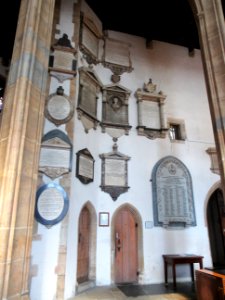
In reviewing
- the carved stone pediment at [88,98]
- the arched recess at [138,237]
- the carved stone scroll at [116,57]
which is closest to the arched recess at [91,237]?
the arched recess at [138,237]

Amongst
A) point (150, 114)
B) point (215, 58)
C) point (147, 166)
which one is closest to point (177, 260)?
point (147, 166)

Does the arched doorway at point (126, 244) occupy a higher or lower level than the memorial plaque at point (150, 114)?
lower

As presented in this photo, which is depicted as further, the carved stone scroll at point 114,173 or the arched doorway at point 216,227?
the arched doorway at point 216,227

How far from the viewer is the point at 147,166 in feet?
18.7

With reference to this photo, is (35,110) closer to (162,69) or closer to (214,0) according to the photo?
(214,0)

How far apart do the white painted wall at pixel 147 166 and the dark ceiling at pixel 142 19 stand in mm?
283

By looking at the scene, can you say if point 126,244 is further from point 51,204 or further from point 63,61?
point 63,61

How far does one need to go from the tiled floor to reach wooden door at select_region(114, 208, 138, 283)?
0.88ft

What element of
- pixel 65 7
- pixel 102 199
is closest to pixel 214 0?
pixel 65 7

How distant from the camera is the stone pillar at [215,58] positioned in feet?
10.4

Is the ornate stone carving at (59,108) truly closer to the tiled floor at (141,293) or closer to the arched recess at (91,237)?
the arched recess at (91,237)

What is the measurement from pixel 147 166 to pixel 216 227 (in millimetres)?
2889

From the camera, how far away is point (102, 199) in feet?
16.8

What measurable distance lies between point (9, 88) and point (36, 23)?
993 mm
